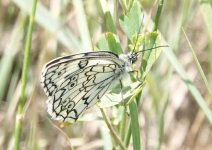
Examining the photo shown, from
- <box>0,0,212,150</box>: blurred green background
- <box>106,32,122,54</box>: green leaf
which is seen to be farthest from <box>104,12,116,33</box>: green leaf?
<box>0,0,212,150</box>: blurred green background

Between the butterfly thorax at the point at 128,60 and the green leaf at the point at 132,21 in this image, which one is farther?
the butterfly thorax at the point at 128,60

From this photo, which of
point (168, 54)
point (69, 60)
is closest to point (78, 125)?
point (168, 54)

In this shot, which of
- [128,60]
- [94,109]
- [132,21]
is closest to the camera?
[132,21]

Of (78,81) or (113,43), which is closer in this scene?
(113,43)

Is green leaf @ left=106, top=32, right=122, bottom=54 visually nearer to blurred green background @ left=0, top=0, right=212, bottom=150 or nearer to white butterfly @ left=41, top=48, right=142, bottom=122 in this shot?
white butterfly @ left=41, top=48, right=142, bottom=122

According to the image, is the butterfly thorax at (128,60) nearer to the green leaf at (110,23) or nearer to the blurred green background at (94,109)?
the green leaf at (110,23)

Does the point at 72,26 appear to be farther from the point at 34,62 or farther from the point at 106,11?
the point at 106,11

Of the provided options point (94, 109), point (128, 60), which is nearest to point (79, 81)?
point (128, 60)

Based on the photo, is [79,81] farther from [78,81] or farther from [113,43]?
[113,43]

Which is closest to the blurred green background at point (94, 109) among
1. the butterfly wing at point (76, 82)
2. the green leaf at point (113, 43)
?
the butterfly wing at point (76, 82)
